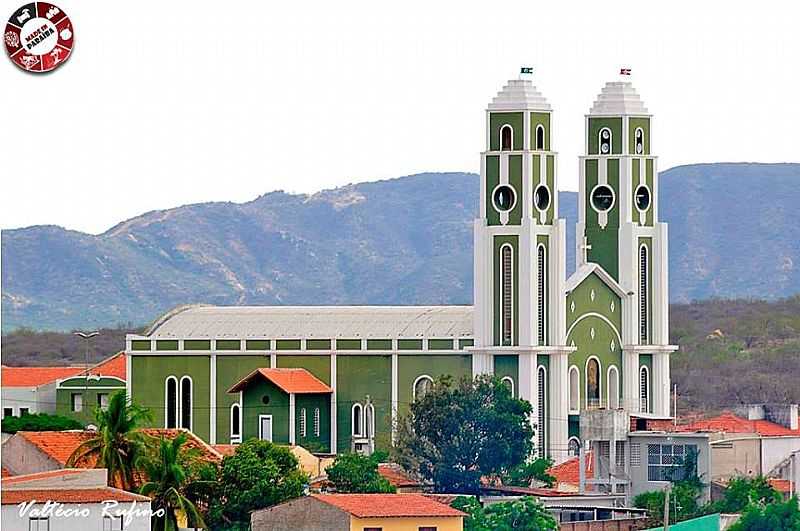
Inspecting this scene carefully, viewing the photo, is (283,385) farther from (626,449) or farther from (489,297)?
(626,449)

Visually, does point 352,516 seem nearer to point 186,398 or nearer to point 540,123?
point 540,123

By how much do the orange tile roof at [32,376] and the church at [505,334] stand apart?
926 centimetres

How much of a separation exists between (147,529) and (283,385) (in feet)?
116

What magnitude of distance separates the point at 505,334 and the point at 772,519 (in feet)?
71.0

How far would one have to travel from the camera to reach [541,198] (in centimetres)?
8550

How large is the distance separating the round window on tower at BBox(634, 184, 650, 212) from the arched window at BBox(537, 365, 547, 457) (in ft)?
24.5

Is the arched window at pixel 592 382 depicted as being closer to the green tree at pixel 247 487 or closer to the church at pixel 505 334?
the church at pixel 505 334

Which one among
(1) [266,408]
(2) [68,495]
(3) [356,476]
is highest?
(1) [266,408]

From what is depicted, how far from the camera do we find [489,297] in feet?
277

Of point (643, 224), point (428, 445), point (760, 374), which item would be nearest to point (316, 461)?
point (428, 445)

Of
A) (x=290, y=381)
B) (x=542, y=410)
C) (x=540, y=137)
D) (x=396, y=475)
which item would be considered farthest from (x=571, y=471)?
(x=540, y=137)

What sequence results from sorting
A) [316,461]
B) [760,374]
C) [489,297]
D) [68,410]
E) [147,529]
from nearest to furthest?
[147,529]
[316,461]
[489,297]
[68,410]
[760,374]

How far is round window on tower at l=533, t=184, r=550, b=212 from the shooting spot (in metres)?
85.2

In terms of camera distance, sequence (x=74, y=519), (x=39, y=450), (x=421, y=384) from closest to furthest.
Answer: (x=74, y=519) → (x=39, y=450) → (x=421, y=384)
